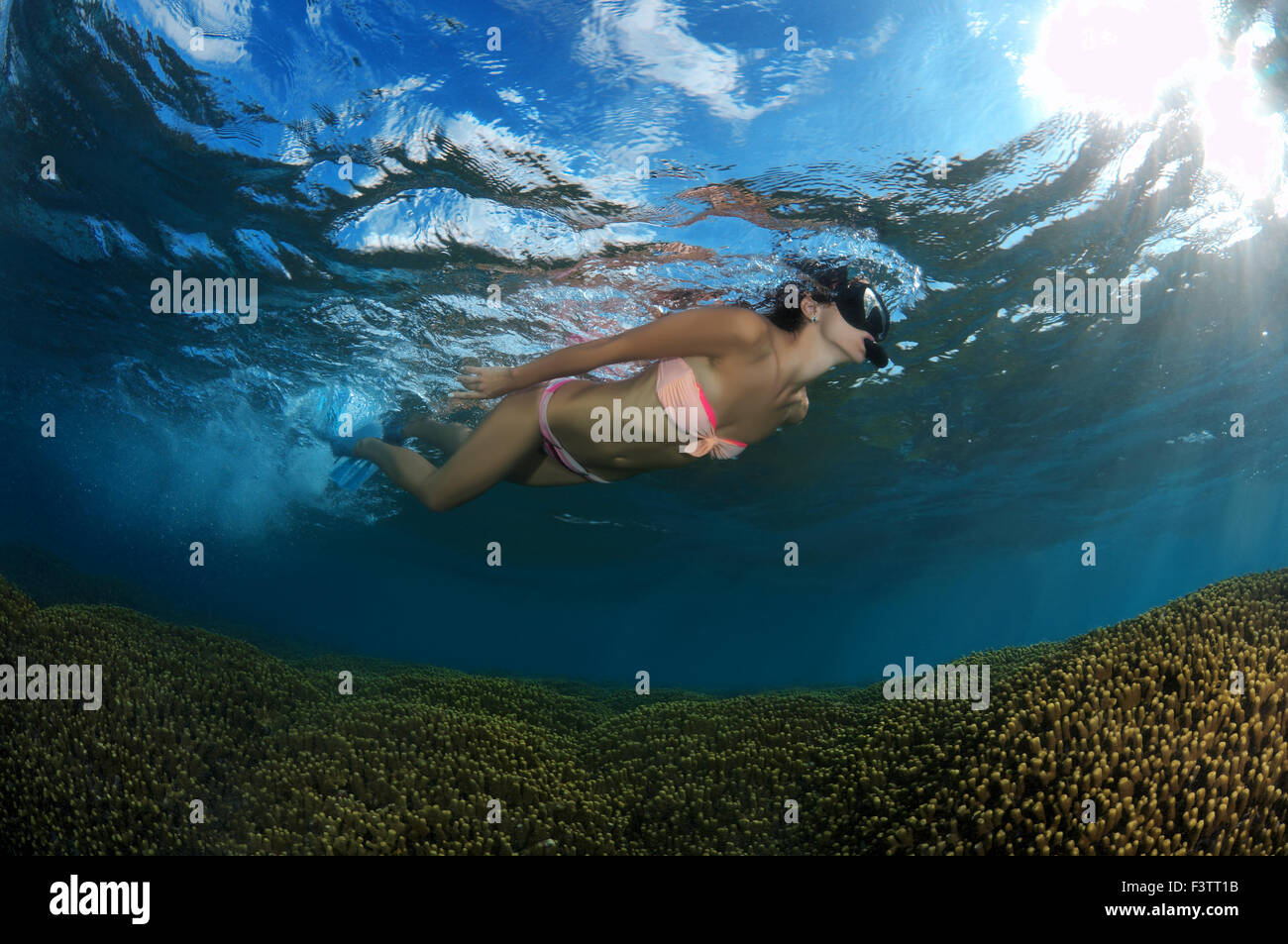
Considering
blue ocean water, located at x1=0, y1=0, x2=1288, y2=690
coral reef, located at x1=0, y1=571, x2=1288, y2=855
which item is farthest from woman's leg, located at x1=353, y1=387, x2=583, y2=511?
blue ocean water, located at x1=0, y1=0, x2=1288, y2=690

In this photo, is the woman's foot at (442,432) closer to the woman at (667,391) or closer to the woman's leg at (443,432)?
the woman's leg at (443,432)

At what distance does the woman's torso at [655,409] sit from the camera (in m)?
5.05

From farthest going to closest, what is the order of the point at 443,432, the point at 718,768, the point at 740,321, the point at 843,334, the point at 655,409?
1. the point at 443,432
2. the point at 718,768
3. the point at 655,409
4. the point at 843,334
5. the point at 740,321

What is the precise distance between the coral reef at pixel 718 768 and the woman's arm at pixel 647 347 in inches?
135

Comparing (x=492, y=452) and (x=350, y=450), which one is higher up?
(x=350, y=450)

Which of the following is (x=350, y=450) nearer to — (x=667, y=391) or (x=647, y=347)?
(x=667, y=391)

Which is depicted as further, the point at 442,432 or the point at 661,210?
the point at 661,210

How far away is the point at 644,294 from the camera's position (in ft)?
39.5

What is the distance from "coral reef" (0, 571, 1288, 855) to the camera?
365cm

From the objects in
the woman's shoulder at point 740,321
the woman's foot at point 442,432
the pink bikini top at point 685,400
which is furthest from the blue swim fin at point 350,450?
the woman's shoulder at point 740,321

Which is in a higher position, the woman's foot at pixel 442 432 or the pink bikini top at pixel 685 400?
the woman's foot at pixel 442 432

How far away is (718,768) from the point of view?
578cm

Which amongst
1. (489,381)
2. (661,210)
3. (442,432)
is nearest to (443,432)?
(442,432)

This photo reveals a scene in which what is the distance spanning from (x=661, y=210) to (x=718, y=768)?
7983 millimetres
